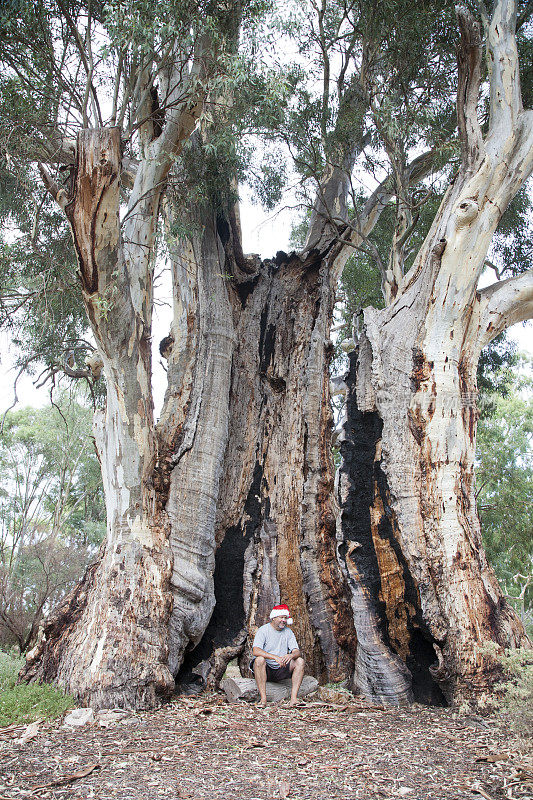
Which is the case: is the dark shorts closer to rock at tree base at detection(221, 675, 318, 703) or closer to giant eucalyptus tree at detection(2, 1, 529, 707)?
rock at tree base at detection(221, 675, 318, 703)

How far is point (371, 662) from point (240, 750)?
2.03 meters

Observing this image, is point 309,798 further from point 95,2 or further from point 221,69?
point 95,2

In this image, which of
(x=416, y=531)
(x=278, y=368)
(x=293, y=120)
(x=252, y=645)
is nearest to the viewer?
(x=416, y=531)

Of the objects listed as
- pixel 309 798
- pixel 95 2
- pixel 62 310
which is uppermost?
pixel 95 2

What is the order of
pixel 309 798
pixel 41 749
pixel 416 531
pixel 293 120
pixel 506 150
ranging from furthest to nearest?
pixel 293 120
pixel 506 150
pixel 416 531
pixel 41 749
pixel 309 798

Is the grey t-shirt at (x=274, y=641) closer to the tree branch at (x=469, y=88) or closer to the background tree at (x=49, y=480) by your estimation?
the tree branch at (x=469, y=88)

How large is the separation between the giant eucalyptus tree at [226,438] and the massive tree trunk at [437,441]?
0.02 meters

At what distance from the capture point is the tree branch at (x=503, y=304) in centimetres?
611

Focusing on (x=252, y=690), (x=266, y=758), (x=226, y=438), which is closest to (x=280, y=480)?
(x=226, y=438)

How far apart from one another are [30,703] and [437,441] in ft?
12.5

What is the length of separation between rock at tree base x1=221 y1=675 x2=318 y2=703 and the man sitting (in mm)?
67

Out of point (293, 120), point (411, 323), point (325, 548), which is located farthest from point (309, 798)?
point (293, 120)

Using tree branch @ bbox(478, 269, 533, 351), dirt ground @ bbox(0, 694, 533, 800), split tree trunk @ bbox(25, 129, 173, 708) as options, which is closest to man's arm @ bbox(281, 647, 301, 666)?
dirt ground @ bbox(0, 694, 533, 800)

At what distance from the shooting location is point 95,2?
6.36 metres
